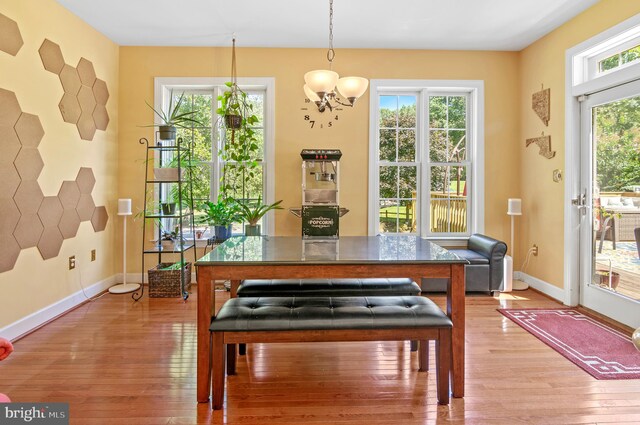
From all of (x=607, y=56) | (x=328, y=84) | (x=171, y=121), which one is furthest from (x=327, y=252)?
(x=607, y=56)

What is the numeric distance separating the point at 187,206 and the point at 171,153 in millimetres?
724

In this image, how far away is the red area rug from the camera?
2.47m

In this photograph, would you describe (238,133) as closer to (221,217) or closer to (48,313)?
(221,217)

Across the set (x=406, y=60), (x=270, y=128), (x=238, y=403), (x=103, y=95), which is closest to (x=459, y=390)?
(x=238, y=403)

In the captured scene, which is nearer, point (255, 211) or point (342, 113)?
point (255, 211)

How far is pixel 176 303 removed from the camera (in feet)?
12.7

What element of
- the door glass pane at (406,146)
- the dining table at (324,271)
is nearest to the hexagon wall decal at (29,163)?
the dining table at (324,271)

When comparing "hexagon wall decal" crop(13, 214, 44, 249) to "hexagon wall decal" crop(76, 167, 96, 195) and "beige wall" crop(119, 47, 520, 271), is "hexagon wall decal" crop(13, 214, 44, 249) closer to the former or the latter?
"hexagon wall decal" crop(76, 167, 96, 195)

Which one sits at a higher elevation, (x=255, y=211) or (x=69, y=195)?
(x=69, y=195)

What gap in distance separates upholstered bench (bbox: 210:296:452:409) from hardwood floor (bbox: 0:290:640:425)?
0.77 ft

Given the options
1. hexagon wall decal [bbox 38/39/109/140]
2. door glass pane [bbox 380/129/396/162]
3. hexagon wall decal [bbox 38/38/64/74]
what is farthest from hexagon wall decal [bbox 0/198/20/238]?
door glass pane [bbox 380/129/396/162]

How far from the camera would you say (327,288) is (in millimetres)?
2605

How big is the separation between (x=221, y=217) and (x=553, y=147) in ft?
12.1

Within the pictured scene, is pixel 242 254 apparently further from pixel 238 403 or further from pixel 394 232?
pixel 394 232
